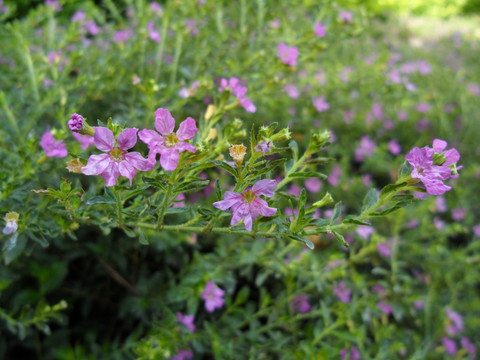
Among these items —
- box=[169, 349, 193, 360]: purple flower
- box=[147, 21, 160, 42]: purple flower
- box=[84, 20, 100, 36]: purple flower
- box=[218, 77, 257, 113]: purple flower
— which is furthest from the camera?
box=[84, 20, 100, 36]: purple flower

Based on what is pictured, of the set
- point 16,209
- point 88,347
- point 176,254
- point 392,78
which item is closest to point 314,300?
point 176,254

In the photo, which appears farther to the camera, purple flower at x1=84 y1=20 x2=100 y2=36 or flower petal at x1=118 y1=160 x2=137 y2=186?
purple flower at x1=84 y1=20 x2=100 y2=36

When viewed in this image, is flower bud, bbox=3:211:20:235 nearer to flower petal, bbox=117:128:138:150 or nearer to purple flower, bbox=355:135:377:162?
flower petal, bbox=117:128:138:150

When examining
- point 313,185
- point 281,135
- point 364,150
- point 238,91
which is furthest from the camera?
point 364,150

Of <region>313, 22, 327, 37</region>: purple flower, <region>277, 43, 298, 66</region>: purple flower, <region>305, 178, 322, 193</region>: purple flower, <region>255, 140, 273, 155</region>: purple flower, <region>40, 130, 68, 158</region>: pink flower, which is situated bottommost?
<region>305, 178, 322, 193</region>: purple flower

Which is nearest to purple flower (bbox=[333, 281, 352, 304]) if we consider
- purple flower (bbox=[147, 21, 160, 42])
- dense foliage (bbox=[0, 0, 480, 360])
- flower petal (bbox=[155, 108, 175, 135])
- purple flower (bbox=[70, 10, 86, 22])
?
dense foliage (bbox=[0, 0, 480, 360])

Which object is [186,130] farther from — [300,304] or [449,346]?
[449,346]

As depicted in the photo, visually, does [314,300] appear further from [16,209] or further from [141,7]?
[141,7]

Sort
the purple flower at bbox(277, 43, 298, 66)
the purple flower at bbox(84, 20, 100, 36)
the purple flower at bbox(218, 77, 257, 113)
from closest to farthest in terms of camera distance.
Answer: the purple flower at bbox(218, 77, 257, 113) → the purple flower at bbox(277, 43, 298, 66) → the purple flower at bbox(84, 20, 100, 36)

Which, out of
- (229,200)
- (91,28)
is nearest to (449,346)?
(229,200)
